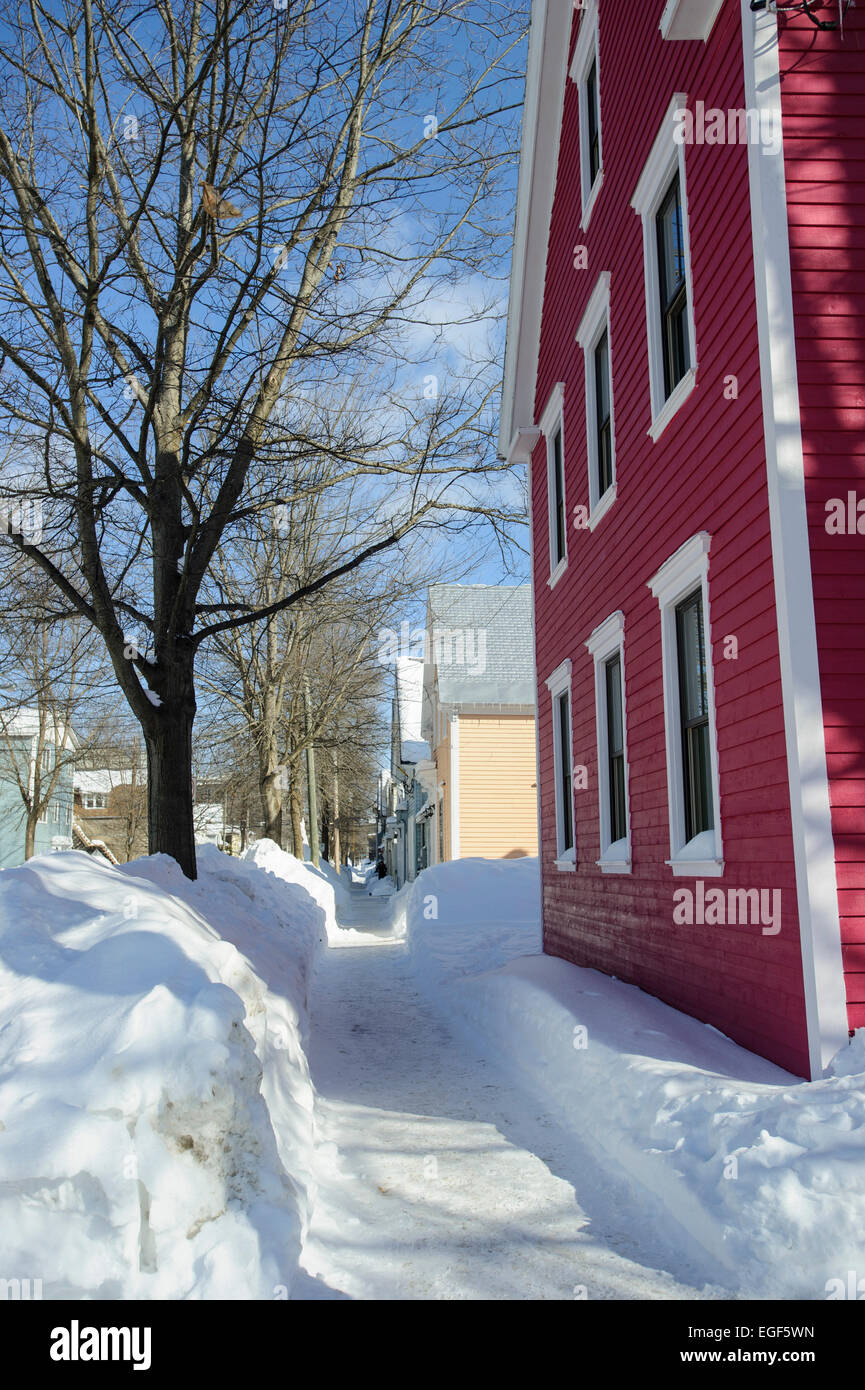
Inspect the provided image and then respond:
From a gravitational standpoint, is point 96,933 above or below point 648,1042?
above

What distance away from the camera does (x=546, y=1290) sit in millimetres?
3980

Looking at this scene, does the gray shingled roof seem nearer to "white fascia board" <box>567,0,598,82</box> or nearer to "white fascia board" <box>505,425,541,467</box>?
"white fascia board" <box>505,425,541,467</box>

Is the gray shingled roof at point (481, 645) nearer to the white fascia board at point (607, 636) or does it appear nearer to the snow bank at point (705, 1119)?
the white fascia board at point (607, 636)

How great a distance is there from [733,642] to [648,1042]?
8.47ft

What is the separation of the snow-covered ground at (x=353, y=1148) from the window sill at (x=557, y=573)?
19.9ft

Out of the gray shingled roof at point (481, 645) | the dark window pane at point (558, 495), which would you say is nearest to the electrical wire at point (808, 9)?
the dark window pane at point (558, 495)

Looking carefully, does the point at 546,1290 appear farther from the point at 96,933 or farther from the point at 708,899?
the point at 708,899

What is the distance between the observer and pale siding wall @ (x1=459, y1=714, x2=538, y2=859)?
24938 mm

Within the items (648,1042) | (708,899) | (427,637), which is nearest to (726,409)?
(708,899)

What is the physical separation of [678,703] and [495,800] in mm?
17242

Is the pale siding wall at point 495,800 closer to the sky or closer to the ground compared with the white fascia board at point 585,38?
closer to the ground

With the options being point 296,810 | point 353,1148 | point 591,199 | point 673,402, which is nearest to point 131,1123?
point 353,1148

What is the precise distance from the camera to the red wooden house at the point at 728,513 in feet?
18.6
